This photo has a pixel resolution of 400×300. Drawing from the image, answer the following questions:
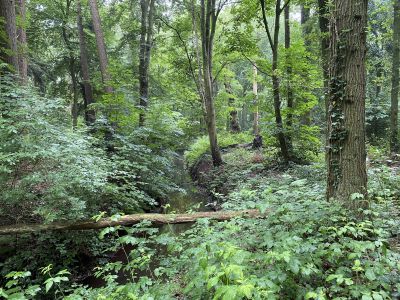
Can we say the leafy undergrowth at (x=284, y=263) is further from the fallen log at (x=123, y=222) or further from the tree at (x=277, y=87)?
the tree at (x=277, y=87)

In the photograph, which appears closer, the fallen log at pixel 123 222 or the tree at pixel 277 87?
the fallen log at pixel 123 222

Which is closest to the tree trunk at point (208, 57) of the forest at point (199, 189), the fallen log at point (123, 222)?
the forest at point (199, 189)

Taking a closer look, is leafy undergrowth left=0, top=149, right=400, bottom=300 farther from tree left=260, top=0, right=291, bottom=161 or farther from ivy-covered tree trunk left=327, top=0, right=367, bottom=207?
tree left=260, top=0, right=291, bottom=161

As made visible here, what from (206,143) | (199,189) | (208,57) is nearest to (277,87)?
(208,57)

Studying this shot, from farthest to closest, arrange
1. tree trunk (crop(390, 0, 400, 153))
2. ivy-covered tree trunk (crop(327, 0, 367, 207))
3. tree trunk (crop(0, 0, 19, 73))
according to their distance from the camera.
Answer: tree trunk (crop(390, 0, 400, 153)) < tree trunk (crop(0, 0, 19, 73)) < ivy-covered tree trunk (crop(327, 0, 367, 207))

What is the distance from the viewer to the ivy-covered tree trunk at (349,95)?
392 centimetres

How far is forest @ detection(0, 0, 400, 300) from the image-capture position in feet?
9.29

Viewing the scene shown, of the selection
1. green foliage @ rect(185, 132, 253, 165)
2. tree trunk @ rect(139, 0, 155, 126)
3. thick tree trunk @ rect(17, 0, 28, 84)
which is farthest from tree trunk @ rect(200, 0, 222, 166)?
thick tree trunk @ rect(17, 0, 28, 84)

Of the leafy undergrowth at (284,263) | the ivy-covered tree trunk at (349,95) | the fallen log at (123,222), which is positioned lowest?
the fallen log at (123,222)

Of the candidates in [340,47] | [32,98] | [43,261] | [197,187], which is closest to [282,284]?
[340,47]

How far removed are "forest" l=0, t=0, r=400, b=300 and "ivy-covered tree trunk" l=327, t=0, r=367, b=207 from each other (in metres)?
0.01

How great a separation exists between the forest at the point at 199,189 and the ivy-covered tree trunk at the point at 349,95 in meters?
0.01

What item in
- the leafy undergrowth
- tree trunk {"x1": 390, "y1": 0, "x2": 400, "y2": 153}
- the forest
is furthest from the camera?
tree trunk {"x1": 390, "y1": 0, "x2": 400, "y2": 153}

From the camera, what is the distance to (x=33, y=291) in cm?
260
